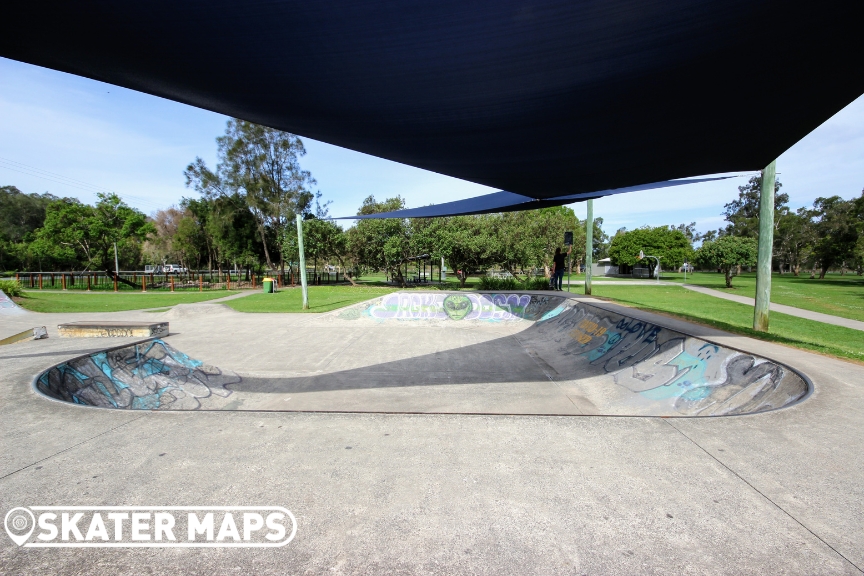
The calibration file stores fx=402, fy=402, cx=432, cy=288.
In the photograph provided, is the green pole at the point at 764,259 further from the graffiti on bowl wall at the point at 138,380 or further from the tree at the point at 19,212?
the tree at the point at 19,212

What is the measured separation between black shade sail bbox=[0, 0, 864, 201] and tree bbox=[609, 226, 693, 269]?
53485 mm

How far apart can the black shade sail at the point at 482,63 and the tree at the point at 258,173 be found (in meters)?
34.3

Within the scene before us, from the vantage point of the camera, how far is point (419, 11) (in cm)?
273

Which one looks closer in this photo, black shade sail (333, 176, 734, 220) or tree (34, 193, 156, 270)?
black shade sail (333, 176, 734, 220)

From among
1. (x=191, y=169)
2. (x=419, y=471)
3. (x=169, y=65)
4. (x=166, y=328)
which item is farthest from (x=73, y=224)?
(x=419, y=471)

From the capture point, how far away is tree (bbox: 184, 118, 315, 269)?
36.0m

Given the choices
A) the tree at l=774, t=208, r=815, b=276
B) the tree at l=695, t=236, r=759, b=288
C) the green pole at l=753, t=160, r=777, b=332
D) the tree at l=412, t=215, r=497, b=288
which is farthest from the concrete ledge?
the tree at l=774, t=208, r=815, b=276

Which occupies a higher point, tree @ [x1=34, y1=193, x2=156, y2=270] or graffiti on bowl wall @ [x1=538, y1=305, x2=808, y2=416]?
tree @ [x1=34, y1=193, x2=156, y2=270]

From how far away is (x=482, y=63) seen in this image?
320cm

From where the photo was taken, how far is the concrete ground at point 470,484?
2.12 metres

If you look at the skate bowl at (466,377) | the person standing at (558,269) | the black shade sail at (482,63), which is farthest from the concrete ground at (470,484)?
the person standing at (558,269)

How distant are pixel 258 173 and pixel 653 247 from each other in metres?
48.0

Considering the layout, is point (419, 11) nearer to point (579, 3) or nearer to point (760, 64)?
point (579, 3)

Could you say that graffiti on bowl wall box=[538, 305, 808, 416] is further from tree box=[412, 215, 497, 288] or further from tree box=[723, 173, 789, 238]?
tree box=[723, 173, 789, 238]
